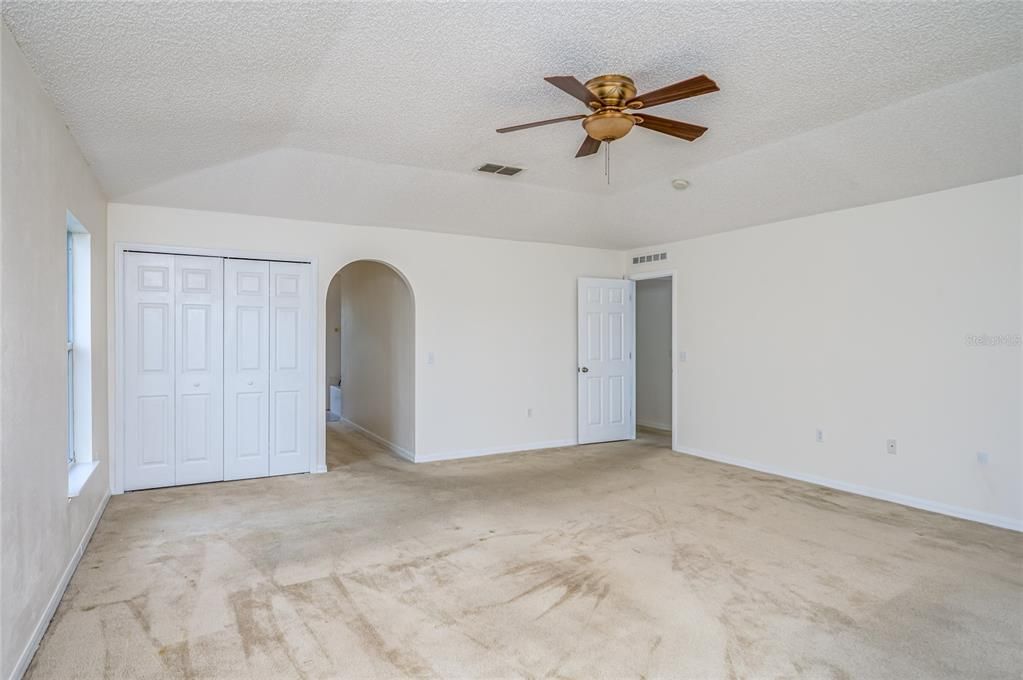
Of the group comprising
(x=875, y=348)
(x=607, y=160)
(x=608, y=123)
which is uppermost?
(x=607, y=160)

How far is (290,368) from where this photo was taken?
564cm

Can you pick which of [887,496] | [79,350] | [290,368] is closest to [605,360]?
[887,496]

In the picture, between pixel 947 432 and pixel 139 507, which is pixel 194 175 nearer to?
pixel 139 507

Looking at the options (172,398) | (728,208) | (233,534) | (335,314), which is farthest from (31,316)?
(335,314)

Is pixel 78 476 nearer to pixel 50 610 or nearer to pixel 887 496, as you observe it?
pixel 50 610

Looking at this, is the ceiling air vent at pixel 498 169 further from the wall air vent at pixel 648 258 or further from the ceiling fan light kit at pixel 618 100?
the wall air vent at pixel 648 258

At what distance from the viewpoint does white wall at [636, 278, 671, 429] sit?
8375 mm

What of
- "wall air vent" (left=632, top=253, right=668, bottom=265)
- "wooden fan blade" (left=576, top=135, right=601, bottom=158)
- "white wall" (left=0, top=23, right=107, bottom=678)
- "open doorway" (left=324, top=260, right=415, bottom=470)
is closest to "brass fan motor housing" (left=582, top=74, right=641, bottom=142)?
"wooden fan blade" (left=576, top=135, right=601, bottom=158)

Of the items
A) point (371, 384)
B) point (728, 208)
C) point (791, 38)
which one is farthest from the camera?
point (371, 384)

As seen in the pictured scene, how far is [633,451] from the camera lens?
22.2 feet

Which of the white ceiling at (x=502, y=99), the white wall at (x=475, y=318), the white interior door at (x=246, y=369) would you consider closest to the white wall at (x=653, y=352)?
the white wall at (x=475, y=318)

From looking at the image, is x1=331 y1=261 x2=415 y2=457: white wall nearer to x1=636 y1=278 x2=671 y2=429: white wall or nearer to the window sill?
the window sill

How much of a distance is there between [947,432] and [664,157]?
2.98 metres

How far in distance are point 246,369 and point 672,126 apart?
426 centimetres
